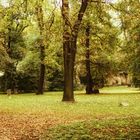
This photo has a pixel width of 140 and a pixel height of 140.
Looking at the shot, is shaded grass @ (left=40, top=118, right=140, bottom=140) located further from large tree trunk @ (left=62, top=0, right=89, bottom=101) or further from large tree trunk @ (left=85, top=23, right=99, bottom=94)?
large tree trunk @ (left=85, top=23, right=99, bottom=94)

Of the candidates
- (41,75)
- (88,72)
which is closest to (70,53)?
(41,75)

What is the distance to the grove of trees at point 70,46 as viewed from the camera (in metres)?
29.0

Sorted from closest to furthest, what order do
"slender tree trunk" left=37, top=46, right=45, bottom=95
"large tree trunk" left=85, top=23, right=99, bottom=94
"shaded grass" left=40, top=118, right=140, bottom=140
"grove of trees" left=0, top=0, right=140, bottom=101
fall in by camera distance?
"shaded grass" left=40, top=118, right=140, bottom=140 < "grove of trees" left=0, top=0, right=140, bottom=101 < "slender tree trunk" left=37, top=46, right=45, bottom=95 < "large tree trunk" left=85, top=23, right=99, bottom=94

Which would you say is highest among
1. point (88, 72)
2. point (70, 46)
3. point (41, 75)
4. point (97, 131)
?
point (70, 46)

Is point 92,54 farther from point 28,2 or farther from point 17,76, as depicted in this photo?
point 28,2

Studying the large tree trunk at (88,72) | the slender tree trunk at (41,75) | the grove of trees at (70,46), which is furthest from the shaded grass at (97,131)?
the large tree trunk at (88,72)

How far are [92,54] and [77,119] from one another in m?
30.8

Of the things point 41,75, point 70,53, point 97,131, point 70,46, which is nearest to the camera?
point 97,131

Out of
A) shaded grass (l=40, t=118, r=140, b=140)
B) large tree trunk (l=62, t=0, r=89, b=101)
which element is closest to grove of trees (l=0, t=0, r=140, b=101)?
large tree trunk (l=62, t=0, r=89, b=101)

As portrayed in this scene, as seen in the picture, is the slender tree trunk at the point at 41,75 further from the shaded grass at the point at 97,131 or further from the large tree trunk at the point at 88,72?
the shaded grass at the point at 97,131

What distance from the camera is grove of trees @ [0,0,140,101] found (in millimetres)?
29016

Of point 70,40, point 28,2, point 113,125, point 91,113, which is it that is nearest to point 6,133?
point 113,125

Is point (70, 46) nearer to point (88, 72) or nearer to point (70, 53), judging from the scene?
point (70, 53)

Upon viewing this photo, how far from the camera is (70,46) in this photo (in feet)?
96.2
